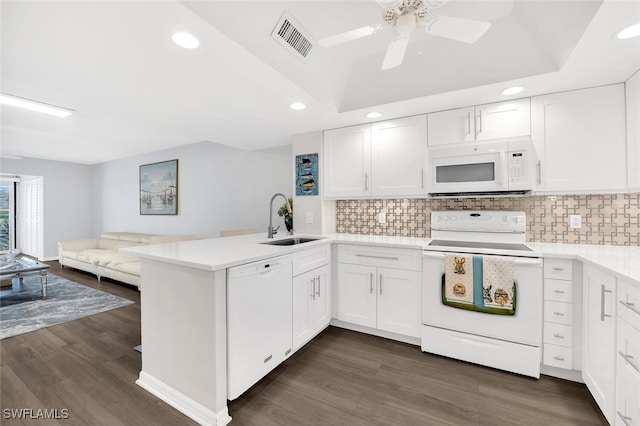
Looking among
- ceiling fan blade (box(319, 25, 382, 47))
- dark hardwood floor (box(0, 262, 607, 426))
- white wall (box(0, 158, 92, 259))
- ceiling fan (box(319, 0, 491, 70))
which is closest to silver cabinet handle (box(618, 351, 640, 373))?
dark hardwood floor (box(0, 262, 607, 426))

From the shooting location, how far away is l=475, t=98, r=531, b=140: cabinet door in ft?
7.34

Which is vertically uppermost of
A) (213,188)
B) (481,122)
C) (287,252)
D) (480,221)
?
(481,122)

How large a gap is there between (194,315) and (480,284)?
2.03 metres

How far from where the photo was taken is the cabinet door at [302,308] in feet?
7.24

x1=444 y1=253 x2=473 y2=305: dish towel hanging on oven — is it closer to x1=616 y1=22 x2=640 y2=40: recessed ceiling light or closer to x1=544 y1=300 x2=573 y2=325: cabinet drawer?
x1=544 y1=300 x2=573 y2=325: cabinet drawer

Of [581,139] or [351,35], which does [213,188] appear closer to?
[351,35]

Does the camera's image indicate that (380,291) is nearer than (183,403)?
No

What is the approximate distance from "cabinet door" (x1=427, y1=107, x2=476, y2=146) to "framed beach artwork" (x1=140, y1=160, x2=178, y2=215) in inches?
181

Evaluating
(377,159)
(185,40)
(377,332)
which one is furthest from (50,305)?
(377,159)

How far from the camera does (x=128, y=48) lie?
5.37 ft

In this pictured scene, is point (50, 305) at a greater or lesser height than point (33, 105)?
lesser

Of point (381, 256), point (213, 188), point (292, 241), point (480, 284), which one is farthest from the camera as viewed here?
point (213, 188)

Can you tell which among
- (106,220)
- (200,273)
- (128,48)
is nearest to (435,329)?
(200,273)

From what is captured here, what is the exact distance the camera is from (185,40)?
1536 mm
